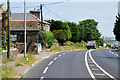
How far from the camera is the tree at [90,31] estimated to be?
325 feet

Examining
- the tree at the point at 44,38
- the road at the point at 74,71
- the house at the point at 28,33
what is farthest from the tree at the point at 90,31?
the road at the point at 74,71

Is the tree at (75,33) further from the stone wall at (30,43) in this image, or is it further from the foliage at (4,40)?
the foliage at (4,40)

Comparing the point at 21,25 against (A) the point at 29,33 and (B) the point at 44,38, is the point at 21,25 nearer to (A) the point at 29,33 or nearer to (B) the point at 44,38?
(A) the point at 29,33

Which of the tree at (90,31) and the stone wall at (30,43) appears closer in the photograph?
the stone wall at (30,43)

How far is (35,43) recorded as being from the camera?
110 feet

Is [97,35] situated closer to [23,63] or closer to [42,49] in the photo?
[42,49]

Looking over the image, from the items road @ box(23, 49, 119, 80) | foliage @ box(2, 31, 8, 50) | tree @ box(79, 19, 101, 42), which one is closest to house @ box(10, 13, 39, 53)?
foliage @ box(2, 31, 8, 50)

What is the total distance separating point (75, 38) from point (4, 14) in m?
61.2

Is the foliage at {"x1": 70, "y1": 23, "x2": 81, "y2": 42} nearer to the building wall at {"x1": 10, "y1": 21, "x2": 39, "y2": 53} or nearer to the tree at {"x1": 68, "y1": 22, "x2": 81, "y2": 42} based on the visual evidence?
the tree at {"x1": 68, "y1": 22, "x2": 81, "y2": 42}

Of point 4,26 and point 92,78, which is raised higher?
point 4,26

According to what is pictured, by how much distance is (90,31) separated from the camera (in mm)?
100562

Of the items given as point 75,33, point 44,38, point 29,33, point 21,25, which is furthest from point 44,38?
point 75,33

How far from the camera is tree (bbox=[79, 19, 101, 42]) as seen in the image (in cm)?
9913

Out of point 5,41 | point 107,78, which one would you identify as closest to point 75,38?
point 5,41
